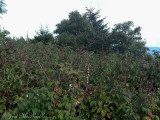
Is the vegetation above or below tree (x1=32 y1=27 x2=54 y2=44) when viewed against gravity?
below

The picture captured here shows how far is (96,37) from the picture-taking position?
15.2 meters

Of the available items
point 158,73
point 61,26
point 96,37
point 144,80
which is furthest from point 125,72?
point 61,26

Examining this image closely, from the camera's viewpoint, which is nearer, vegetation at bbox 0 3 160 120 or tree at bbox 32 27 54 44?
vegetation at bbox 0 3 160 120

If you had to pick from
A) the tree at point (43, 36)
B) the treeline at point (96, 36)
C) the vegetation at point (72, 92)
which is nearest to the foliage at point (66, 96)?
the vegetation at point (72, 92)

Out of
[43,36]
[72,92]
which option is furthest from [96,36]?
[72,92]

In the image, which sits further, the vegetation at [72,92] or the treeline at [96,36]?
the treeline at [96,36]

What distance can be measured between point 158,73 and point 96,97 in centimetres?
181

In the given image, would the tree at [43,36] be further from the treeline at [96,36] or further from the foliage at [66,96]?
the foliage at [66,96]

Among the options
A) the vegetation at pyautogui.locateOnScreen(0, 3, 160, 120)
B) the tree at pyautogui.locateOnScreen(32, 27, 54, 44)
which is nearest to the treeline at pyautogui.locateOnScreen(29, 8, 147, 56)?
the tree at pyautogui.locateOnScreen(32, 27, 54, 44)

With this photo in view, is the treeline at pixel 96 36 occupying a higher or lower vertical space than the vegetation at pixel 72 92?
higher

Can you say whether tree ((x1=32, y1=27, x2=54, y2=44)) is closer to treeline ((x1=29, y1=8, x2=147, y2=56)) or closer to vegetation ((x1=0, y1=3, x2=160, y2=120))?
treeline ((x1=29, y1=8, x2=147, y2=56))

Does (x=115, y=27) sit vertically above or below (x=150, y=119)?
above

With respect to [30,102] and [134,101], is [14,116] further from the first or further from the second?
[134,101]

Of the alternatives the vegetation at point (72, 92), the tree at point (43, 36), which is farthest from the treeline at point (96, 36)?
the vegetation at point (72, 92)
